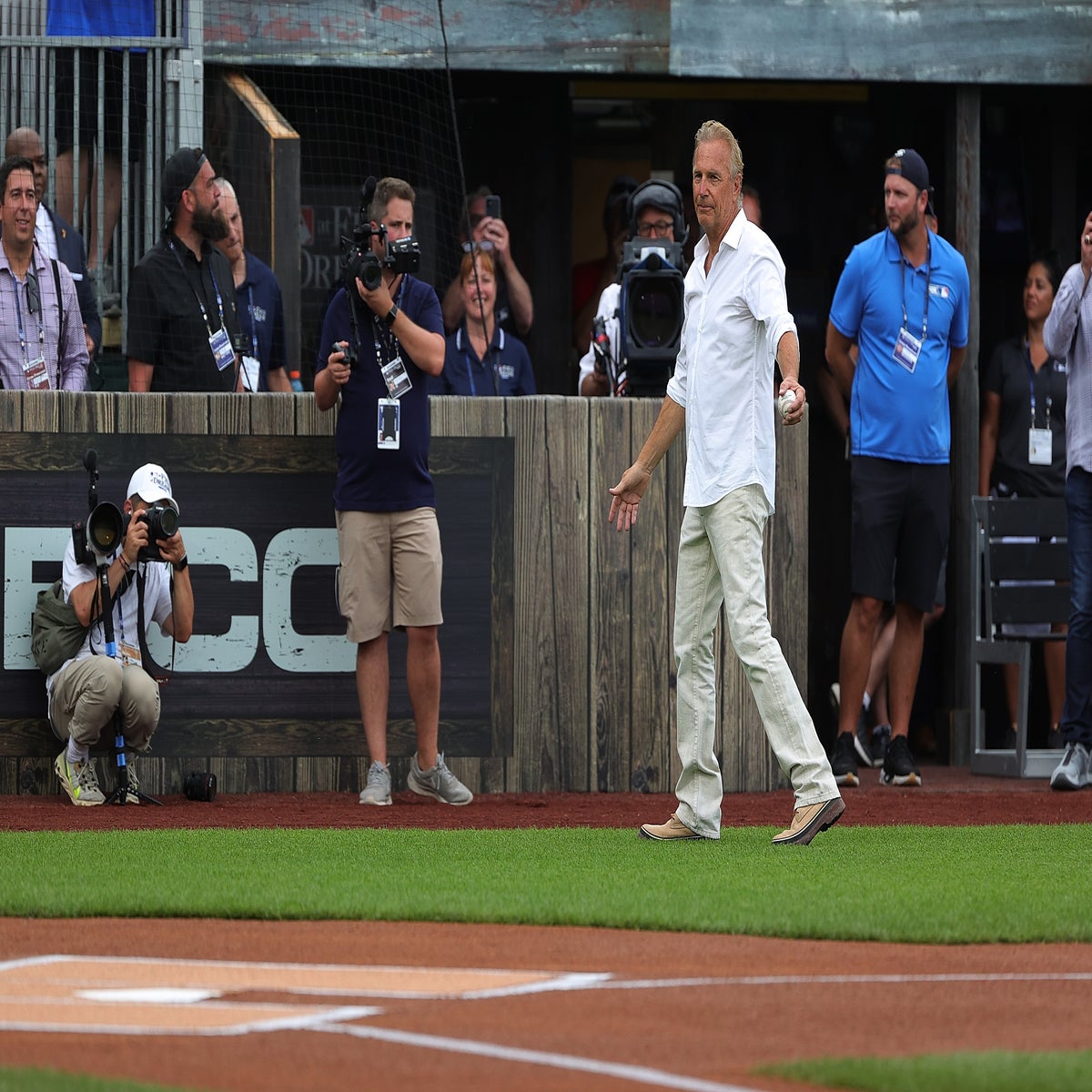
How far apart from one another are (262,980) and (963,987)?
152cm

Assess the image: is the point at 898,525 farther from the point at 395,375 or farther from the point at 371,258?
the point at 371,258

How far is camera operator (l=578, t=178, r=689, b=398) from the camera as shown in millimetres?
10734

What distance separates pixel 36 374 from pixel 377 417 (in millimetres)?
1801

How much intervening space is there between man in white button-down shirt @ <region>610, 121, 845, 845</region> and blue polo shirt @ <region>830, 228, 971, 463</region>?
271 centimetres

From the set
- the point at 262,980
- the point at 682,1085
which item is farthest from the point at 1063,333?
the point at 682,1085

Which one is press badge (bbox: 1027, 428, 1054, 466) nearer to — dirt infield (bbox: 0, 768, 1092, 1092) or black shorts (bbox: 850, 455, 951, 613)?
black shorts (bbox: 850, 455, 951, 613)

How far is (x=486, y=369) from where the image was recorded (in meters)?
11.5

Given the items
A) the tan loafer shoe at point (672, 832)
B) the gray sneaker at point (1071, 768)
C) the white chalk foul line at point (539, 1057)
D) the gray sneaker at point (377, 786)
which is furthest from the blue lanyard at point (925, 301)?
the white chalk foul line at point (539, 1057)

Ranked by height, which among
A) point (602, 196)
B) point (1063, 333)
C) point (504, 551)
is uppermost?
point (602, 196)

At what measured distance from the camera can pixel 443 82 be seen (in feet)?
43.7

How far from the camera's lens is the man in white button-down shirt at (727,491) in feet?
24.4

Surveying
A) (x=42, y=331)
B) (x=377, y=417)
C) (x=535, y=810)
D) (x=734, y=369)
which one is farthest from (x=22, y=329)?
(x=734, y=369)

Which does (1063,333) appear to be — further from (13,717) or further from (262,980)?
(262,980)

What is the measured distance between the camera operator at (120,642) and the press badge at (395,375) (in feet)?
3.42
